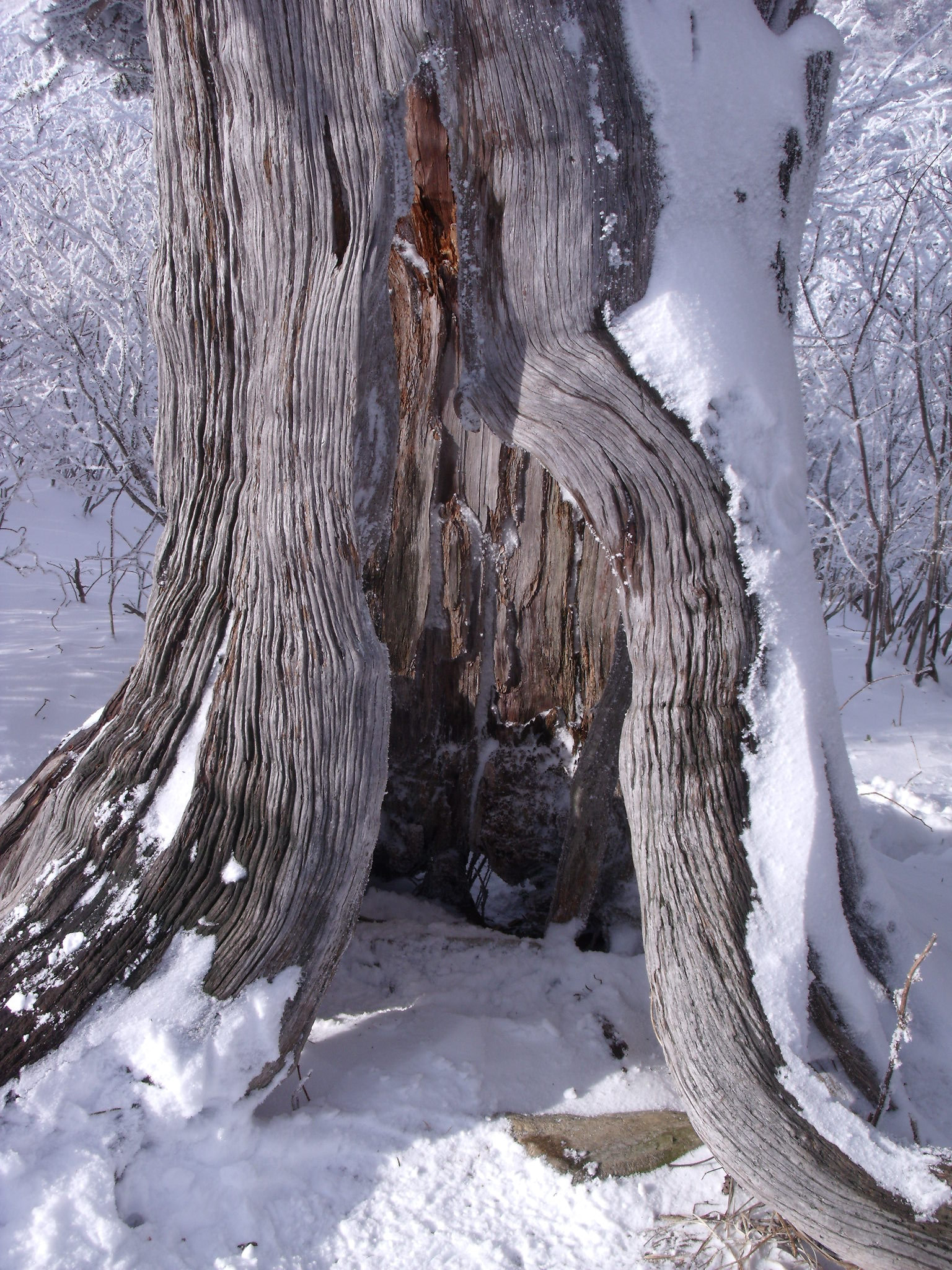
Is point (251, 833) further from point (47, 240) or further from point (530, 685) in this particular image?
point (47, 240)

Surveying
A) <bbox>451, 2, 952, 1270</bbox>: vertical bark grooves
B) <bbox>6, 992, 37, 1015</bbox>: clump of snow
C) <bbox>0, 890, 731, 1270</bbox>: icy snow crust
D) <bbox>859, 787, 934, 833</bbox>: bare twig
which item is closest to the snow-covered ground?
<bbox>0, 890, 731, 1270</bbox>: icy snow crust

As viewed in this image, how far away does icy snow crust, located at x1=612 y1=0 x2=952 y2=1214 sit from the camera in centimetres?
160

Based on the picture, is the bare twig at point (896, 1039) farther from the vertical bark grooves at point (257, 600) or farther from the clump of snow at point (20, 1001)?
the clump of snow at point (20, 1001)

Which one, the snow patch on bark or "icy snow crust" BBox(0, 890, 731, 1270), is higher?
the snow patch on bark

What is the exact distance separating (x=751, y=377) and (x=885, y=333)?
5.97 m

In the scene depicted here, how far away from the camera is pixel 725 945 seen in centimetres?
158

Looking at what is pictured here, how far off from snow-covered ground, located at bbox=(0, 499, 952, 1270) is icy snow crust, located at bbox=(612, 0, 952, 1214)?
540 mm

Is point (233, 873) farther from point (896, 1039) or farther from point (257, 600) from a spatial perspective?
point (896, 1039)

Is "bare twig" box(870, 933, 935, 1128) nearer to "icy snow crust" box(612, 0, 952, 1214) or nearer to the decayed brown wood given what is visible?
"icy snow crust" box(612, 0, 952, 1214)

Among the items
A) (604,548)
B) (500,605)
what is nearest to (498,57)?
(604,548)

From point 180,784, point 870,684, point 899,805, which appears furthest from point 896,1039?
point 870,684

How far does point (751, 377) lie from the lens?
1.62 metres

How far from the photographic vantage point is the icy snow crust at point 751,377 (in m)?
1.60

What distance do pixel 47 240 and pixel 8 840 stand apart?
6265 mm
